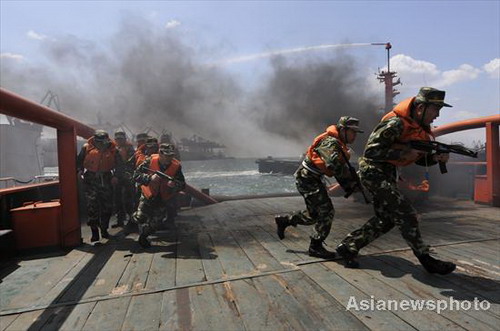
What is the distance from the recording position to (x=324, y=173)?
370 cm

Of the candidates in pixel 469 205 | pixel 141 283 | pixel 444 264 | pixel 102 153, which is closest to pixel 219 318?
pixel 141 283

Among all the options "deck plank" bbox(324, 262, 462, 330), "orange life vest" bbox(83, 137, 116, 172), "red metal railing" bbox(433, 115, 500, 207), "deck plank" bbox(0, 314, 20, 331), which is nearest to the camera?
"deck plank" bbox(324, 262, 462, 330)

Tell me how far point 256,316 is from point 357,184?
1.95 metres

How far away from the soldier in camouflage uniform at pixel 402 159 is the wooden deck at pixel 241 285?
1.28ft

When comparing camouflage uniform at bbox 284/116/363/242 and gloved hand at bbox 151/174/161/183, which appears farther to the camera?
gloved hand at bbox 151/174/161/183

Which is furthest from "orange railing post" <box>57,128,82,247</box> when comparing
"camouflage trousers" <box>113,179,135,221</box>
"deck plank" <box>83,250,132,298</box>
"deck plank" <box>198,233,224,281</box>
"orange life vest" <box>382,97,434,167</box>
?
"orange life vest" <box>382,97,434,167</box>

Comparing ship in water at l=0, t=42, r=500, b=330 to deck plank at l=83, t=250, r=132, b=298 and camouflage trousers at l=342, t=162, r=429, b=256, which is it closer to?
deck plank at l=83, t=250, r=132, b=298

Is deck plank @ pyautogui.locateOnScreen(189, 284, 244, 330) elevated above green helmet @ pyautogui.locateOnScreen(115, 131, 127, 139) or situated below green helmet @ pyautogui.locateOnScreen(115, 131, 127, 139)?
below

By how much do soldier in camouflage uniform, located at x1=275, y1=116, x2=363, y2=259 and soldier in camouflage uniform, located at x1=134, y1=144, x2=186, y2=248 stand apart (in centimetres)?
215

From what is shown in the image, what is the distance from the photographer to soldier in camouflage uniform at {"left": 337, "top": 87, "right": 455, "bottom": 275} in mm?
3033

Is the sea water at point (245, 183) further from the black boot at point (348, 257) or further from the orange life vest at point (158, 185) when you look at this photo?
the black boot at point (348, 257)

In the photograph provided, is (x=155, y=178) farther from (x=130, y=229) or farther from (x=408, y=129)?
(x=408, y=129)

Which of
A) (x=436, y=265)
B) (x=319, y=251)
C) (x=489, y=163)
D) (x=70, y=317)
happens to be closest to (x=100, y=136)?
(x=70, y=317)

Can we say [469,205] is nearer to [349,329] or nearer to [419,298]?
[419,298]
